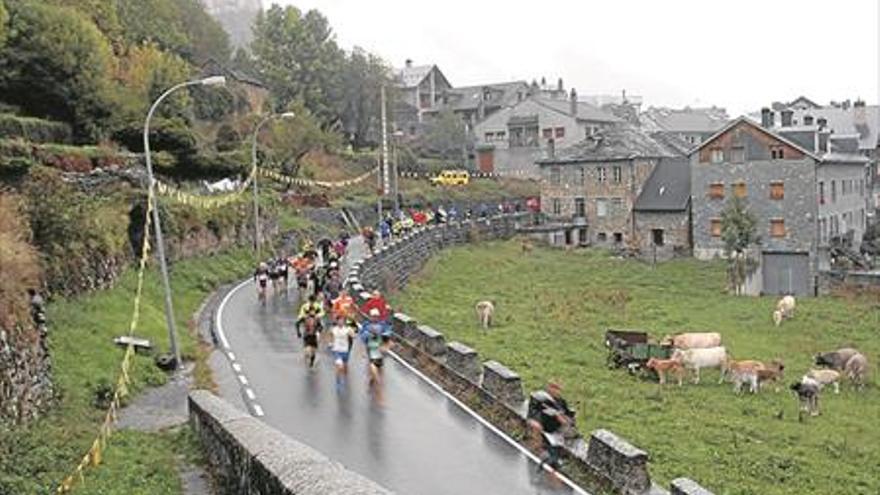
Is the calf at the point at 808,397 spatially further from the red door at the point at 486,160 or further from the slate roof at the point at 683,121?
the slate roof at the point at 683,121

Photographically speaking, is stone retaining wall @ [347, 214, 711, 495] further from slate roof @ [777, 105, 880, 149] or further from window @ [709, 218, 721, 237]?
slate roof @ [777, 105, 880, 149]

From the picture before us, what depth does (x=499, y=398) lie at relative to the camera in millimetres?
19750

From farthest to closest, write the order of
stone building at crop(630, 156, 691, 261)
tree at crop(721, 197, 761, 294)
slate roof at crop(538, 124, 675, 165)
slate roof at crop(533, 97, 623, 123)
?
1. slate roof at crop(533, 97, 623, 123)
2. slate roof at crop(538, 124, 675, 165)
3. stone building at crop(630, 156, 691, 261)
4. tree at crop(721, 197, 761, 294)

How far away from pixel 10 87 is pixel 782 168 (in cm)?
3947

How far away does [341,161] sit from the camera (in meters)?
79.7

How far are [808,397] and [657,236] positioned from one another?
136 feet

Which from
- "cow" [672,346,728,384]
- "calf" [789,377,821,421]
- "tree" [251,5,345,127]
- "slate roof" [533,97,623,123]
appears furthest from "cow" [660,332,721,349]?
"slate roof" [533,97,623,123]

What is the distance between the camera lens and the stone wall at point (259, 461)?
9.73 meters

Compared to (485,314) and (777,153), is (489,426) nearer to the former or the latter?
(485,314)

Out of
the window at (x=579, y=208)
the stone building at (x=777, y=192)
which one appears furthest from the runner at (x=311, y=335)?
the window at (x=579, y=208)

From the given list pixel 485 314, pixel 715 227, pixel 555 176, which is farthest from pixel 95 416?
pixel 555 176

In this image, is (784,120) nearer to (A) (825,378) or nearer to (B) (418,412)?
(A) (825,378)

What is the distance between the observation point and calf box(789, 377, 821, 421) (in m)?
24.2

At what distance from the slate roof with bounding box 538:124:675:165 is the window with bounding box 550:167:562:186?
0.59m
